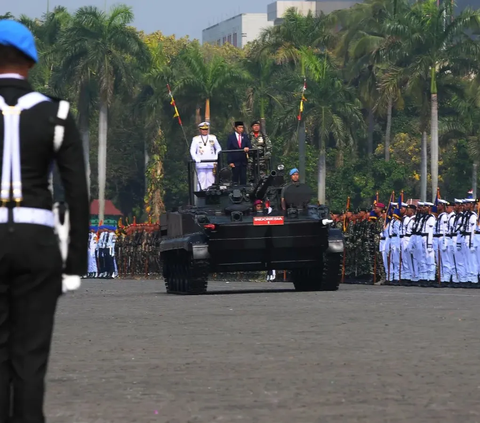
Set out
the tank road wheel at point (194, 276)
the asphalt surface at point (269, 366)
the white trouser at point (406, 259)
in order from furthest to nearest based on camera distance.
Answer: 1. the white trouser at point (406, 259)
2. the tank road wheel at point (194, 276)
3. the asphalt surface at point (269, 366)

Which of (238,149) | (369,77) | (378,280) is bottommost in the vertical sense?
(378,280)

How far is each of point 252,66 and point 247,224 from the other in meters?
47.3

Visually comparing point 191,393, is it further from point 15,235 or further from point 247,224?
point 247,224

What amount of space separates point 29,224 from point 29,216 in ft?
0.12

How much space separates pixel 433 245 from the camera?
3131 cm

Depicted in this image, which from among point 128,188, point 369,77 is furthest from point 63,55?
point 128,188

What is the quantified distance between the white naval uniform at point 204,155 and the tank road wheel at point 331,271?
3.06 m

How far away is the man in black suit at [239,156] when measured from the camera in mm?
27781

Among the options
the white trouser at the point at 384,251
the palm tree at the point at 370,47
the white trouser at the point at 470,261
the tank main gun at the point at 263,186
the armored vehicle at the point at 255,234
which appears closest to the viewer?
the armored vehicle at the point at 255,234

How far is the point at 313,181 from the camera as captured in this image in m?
81.8

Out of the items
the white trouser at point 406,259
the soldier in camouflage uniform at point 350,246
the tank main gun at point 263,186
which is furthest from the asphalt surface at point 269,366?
the soldier in camouflage uniform at point 350,246

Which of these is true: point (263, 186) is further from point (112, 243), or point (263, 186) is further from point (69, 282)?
point (112, 243)

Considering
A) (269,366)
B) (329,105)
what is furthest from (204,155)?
(329,105)

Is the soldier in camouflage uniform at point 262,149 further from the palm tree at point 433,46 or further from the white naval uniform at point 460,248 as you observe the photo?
the palm tree at point 433,46
